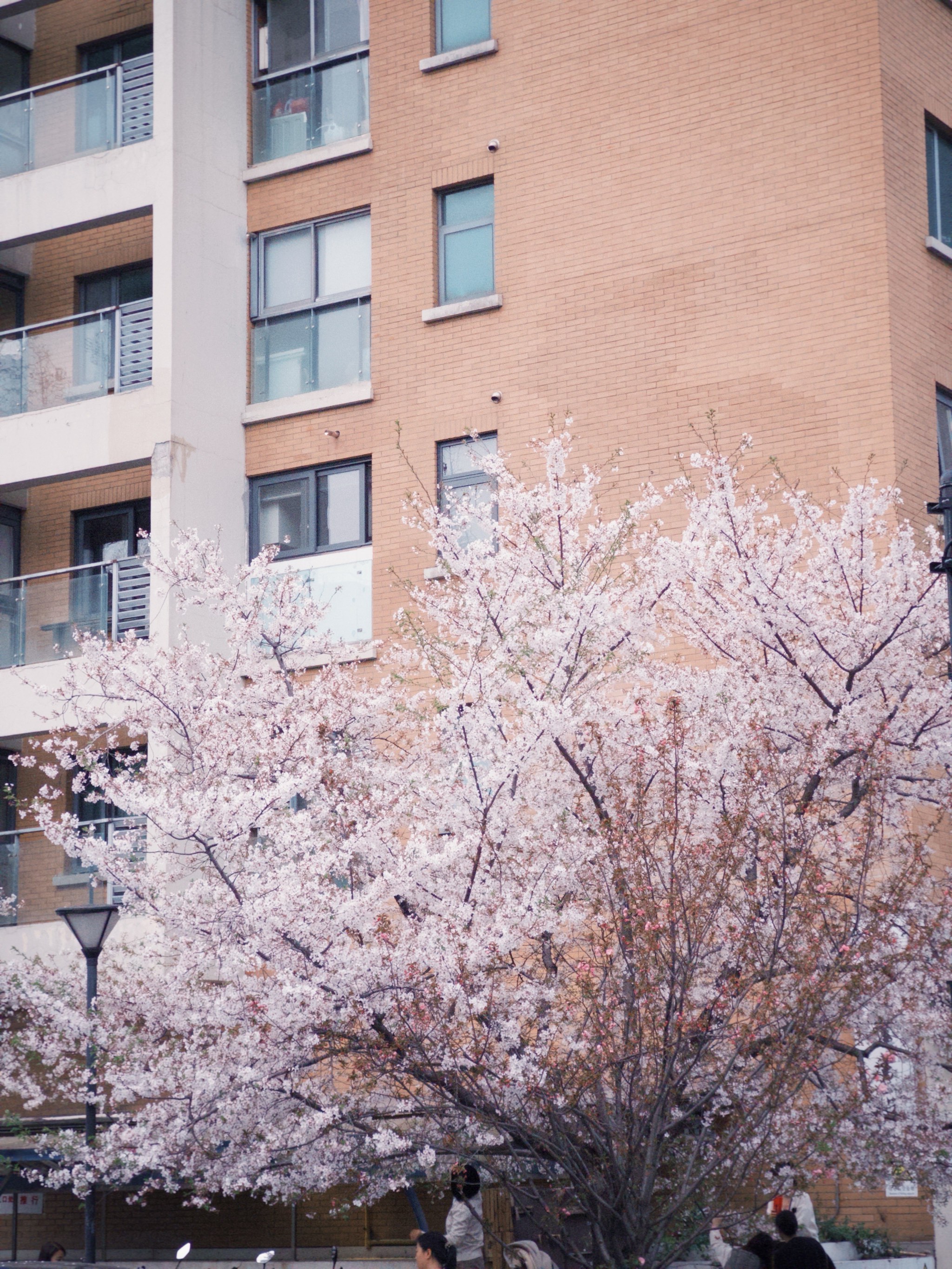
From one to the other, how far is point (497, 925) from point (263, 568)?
239 inches

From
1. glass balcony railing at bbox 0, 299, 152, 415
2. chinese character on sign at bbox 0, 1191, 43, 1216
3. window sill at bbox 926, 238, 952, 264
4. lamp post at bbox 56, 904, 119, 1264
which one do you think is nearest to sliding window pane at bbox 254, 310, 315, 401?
glass balcony railing at bbox 0, 299, 152, 415

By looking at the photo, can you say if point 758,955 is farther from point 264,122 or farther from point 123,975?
point 264,122

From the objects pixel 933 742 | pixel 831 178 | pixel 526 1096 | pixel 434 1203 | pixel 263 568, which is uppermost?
pixel 831 178

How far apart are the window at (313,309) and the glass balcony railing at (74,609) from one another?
3122 mm

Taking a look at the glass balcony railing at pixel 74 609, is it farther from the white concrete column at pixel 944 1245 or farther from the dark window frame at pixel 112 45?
the white concrete column at pixel 944 1245

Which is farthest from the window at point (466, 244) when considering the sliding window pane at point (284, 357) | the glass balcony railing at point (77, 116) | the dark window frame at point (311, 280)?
the glass balcony railing at point (77, 116)

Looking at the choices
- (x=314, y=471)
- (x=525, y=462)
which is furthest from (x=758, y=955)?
(x=314, y=471)

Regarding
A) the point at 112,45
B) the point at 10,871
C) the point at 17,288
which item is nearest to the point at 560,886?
the point at 10,871

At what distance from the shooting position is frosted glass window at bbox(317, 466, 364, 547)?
21703 millimetres

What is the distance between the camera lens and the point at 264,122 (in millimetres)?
23422

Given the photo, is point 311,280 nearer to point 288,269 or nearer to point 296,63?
point 288,269

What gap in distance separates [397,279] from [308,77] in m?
3.38

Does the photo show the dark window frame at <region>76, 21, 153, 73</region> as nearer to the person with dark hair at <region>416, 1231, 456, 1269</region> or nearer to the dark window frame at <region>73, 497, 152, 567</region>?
the dark window frame at <region>73, 497, 152, 567</region>

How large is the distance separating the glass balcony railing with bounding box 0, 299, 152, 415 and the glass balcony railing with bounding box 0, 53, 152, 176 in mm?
2257
